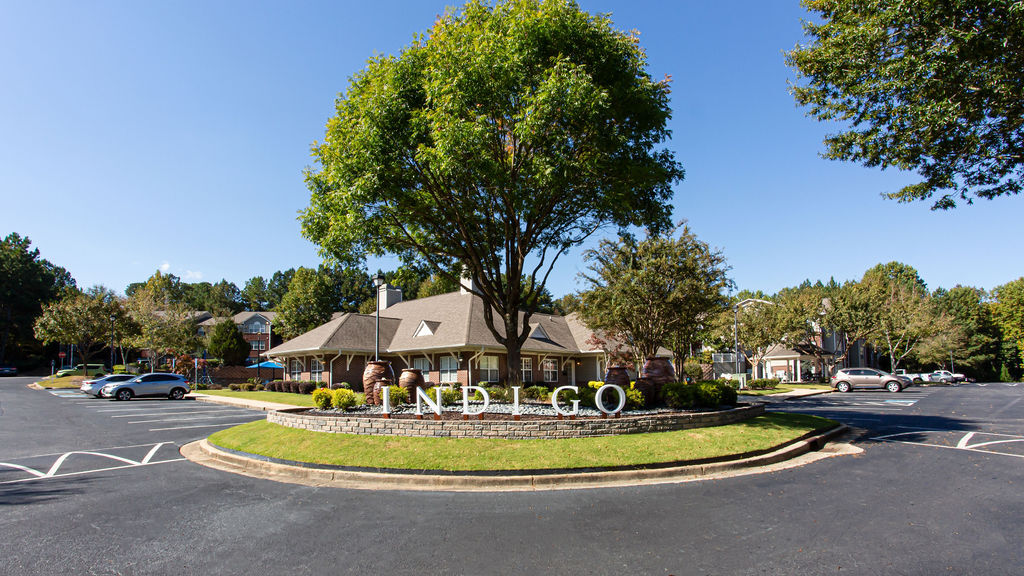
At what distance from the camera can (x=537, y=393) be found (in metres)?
17.5

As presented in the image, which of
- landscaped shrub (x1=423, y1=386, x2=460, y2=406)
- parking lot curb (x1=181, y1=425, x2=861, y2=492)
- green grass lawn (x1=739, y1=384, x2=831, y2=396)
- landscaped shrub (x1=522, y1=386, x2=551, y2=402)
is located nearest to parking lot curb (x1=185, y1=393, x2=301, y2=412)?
landscaped shrub (x1=423, y1=386, x2=460, y2=406)

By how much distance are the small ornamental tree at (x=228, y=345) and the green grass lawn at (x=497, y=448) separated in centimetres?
4189

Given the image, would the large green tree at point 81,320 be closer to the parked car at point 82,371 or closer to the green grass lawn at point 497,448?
the parked car at point 82,371

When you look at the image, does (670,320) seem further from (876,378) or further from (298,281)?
(298,281)

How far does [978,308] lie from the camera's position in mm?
75812

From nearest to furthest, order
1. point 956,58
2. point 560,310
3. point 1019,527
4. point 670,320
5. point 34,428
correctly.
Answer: point 1019,527, point 956,58, point 34,428, point 670,320, point 560,310

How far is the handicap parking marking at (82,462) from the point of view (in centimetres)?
1017

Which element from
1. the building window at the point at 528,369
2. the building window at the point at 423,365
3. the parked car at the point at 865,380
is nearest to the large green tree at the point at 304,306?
the building window at the point at 423,365

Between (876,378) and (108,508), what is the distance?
145ft

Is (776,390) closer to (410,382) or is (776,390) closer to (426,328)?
(426,328)

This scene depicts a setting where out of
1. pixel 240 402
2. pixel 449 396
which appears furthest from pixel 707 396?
pixel 240 402

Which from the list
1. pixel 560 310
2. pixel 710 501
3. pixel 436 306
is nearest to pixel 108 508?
pixel 710 501

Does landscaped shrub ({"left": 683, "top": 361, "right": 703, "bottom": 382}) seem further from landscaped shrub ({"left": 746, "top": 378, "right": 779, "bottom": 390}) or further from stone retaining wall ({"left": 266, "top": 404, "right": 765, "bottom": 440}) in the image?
stone retaining wall ({"left": 266, "top": 404, "right": 765, "bottom": 440})

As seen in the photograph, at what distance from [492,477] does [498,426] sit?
2.24 meters
